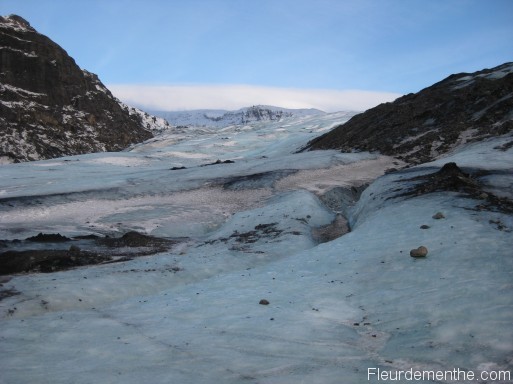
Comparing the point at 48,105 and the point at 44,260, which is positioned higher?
the point at 48,105

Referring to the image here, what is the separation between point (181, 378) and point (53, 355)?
1777mm

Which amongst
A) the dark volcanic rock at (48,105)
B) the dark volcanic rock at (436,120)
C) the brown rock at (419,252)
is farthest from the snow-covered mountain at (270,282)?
the dark volcanic rock at (48,105)

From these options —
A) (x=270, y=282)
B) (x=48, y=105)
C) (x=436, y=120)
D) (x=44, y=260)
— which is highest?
(x=48, y=105)

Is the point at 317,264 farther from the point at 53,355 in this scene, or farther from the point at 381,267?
the point at 53,355

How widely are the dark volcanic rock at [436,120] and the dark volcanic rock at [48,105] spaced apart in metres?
52.5

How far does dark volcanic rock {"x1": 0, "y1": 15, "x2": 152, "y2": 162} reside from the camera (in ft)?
222

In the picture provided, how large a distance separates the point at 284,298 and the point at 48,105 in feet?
263

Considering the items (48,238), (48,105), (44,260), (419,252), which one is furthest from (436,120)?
(48,105)

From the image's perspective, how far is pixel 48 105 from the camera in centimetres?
7700

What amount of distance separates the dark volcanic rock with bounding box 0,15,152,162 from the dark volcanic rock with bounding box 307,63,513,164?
52.5m

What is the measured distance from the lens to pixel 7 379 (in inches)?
176

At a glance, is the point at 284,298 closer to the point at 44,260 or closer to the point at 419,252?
the point at 419,252

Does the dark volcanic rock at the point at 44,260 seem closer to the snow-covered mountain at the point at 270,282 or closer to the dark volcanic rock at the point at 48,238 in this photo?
the snow-covered mountain at the point at 270,282

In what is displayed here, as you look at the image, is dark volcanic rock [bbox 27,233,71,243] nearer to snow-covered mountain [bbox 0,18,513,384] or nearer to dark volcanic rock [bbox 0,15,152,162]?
snow-covered mountain [bbox 0,18,513,384]
